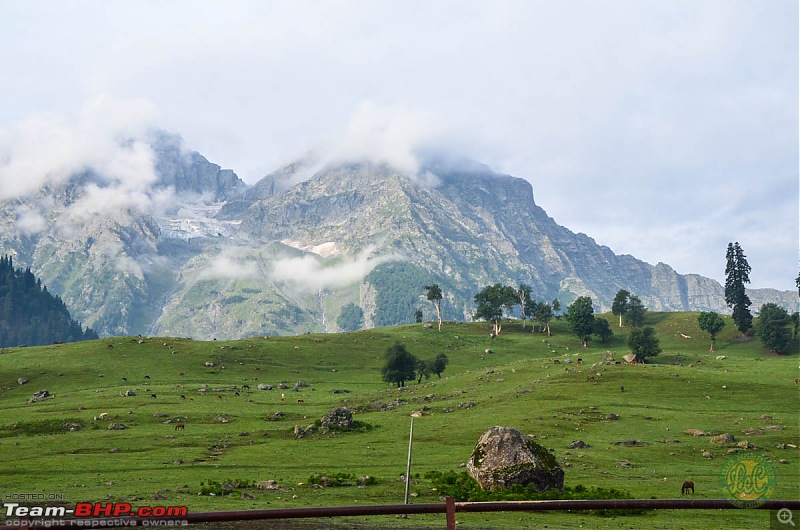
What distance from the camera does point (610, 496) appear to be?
3947 centimetres

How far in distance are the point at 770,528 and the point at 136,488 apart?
1599 inches

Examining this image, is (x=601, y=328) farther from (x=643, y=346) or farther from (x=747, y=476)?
(x=747, y=476)

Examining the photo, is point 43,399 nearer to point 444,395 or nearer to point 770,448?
point 444,395

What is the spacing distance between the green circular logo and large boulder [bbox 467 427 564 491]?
38.2 ft

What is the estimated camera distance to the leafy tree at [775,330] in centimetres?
16075

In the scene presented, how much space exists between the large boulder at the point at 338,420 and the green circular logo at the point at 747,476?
42.5m

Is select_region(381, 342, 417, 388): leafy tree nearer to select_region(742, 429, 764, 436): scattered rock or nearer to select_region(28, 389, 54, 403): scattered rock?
select_region(28, 389, 54, 403): scattered rock

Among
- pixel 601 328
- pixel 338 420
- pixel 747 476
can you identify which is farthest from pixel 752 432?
pixel 601 328

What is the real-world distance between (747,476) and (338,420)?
149 ft

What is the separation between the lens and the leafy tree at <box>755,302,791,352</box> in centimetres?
16075

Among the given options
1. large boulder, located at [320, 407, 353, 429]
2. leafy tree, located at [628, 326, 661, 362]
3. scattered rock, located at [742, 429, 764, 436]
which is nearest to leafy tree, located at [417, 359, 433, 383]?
leafy tree, located at [628, 326, 661, 362]

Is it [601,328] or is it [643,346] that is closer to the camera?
[643,346]

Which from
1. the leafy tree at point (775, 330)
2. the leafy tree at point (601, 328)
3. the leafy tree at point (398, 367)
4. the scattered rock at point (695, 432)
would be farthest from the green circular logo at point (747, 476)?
the leafy tree at point (601, 328)

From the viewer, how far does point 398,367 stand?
13050 centimetres
